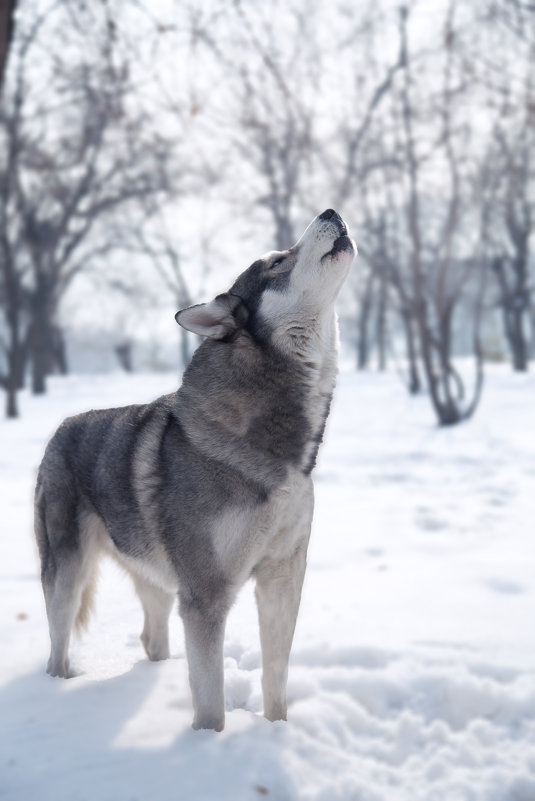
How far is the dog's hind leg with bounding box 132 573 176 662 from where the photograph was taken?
130 inches

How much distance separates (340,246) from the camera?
105 inches

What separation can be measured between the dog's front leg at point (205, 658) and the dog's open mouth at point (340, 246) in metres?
1.44

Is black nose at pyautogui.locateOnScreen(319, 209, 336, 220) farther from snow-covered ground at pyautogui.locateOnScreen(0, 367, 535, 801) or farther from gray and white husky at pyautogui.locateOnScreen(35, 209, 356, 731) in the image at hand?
snow-covered ground at pyautogui.locateOnScreen(0, 367, 535, 801)

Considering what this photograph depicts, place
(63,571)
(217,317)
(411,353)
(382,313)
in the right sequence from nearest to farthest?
1. (217,317)
2. (63,571)
3. (411,353)
4. (382,313)

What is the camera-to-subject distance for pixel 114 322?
54531 mm

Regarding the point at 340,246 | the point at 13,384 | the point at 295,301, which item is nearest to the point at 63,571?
the point at 295,301

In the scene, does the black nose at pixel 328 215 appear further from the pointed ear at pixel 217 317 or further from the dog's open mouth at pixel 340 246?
the pointed ear at pixel 217 317

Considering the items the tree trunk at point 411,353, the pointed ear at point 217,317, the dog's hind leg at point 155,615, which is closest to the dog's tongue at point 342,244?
the pointed ear at point 217,317

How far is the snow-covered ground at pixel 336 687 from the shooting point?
91.0 inches

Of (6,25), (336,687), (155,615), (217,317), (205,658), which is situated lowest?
(336,687)

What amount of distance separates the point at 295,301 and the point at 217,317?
317 mm

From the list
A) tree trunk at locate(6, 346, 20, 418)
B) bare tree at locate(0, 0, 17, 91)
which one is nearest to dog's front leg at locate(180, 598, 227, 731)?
bare tree at locate(0, 0, 17, 91)

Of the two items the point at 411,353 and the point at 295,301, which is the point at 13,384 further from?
the point at 295,301

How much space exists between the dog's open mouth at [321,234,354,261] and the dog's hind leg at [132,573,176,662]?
1825 mm
